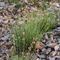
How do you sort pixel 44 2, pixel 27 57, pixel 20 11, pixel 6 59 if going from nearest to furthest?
pixel 27 57 < pixel 6 59 < pixel 20 11 < pixel 44 2

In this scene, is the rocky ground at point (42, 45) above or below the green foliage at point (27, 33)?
below

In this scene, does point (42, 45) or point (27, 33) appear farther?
point (42, 45)

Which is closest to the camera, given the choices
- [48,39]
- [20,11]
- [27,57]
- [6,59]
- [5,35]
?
[27,57]

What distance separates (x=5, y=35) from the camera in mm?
4934

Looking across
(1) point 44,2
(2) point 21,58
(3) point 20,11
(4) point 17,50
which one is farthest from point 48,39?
(1) point 44,2

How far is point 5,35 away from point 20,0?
6.68 ft

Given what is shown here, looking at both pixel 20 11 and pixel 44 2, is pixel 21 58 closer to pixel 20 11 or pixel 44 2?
pixel 20 11

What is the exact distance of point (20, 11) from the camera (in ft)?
20.3

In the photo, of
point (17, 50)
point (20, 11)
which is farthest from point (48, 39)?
point (20, 11)

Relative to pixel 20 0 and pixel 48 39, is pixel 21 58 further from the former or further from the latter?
pixel 20 0

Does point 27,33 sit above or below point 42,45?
above

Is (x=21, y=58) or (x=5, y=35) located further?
(x=5, y=35)

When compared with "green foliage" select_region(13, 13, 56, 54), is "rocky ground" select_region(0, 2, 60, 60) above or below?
below

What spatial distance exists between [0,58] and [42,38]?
0.82 metres
